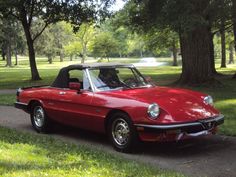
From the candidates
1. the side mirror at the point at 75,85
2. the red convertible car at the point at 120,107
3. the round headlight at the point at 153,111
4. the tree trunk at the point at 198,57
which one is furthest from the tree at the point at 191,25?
the round headlight at the point at 153,111

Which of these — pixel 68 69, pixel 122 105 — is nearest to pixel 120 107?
pixel 122 105

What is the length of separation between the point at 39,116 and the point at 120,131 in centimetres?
281

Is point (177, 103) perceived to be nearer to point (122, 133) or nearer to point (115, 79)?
point (122, 133)

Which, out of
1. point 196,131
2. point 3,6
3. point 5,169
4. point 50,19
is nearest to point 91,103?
point 196,131

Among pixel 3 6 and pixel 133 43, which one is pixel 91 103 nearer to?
pixel 3 6

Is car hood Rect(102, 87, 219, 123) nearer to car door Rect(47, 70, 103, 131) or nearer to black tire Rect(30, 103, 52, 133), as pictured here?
car door Rect(47, 70, 103, 131)

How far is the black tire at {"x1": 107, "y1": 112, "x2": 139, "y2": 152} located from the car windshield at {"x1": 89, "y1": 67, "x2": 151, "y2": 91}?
2.94 ft

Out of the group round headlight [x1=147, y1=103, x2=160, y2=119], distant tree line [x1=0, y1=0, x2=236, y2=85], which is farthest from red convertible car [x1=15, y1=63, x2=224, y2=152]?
distant tree line [x1=0, y1=0, x2=236, y2=85]

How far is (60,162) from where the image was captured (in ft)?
20.9

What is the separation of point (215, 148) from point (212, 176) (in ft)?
5.90

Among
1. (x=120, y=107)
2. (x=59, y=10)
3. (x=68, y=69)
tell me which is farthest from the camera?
(x=59, y=10)

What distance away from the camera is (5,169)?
5.79 meters

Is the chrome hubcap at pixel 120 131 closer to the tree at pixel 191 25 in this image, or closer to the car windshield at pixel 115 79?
the car windshield at pixel 115 79

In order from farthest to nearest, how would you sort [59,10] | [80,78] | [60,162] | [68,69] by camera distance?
[59,10]
[68,69]
[80,78]
[60,162]
